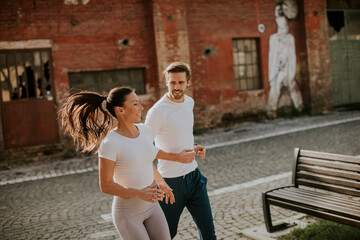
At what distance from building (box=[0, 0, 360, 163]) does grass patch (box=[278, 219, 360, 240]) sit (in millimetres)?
8358

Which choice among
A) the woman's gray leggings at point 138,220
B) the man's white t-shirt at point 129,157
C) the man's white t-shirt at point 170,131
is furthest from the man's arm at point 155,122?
the woman's gray leggings at point 138,220

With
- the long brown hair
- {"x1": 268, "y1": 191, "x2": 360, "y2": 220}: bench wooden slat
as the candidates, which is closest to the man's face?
the long brown hair

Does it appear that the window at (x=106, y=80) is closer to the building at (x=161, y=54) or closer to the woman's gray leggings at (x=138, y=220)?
the building at (x=161, y=54)

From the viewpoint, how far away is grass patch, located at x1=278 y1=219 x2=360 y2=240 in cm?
404

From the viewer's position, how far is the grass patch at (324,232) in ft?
13.3

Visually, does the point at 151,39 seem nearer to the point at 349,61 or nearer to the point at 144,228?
the point at 349,61

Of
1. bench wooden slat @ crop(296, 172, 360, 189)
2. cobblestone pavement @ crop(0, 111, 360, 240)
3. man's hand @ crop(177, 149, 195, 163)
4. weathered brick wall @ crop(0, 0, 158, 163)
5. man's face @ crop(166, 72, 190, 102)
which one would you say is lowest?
cobblestone pavement @ crop(0, 111, 360, 240)

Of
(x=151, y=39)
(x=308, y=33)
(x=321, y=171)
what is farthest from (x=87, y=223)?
(x=308, y=33)

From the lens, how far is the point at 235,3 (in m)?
13.8

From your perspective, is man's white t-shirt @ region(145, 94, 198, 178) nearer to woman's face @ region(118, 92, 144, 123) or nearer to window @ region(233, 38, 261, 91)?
woman's face @ region(118, 92, 144, 123)

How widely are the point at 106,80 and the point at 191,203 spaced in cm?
894

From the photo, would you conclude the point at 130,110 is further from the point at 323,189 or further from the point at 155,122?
the point at 323,189

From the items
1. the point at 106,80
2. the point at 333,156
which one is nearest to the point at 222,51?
the point at 106,80

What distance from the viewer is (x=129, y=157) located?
280 centimetres
